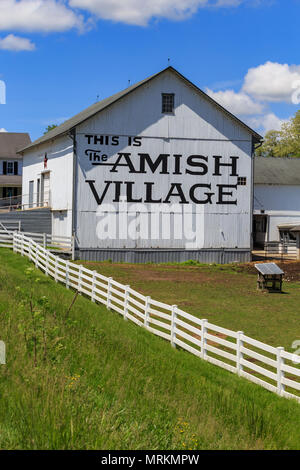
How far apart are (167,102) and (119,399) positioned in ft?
107

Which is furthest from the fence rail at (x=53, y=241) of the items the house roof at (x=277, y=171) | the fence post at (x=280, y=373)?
the fence post at (x=280, y=373)

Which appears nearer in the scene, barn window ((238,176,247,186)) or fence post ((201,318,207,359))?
fence post ((201,318,207,359))

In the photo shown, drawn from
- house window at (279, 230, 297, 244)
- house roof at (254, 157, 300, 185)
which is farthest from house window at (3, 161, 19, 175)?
house window at (279, 230, 297, 244)

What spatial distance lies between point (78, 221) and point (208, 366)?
25.9m

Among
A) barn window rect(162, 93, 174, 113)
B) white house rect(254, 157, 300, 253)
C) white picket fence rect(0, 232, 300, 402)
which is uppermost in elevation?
barn window rect(162, 93, 174, 113)

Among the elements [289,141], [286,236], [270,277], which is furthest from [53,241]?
[289,141]

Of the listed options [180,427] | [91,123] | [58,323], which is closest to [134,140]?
[91,123]

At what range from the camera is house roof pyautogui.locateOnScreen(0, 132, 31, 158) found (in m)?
67.7

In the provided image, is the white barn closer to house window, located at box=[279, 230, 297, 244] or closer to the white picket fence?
house window, located at box=[279, 230, 297, 244]

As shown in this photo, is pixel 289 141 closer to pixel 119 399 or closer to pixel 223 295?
pixel 223 295

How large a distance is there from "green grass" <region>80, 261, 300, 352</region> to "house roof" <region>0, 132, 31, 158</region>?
34319mm

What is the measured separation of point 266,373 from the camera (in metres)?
12.4

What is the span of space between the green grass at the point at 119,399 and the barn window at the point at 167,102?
26798 mm
